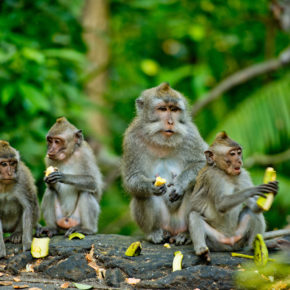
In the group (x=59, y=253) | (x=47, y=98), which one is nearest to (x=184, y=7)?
(x=47, y=98)

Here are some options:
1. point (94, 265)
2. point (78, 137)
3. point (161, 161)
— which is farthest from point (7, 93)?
point (94, 265)

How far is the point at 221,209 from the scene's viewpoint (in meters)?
5.86

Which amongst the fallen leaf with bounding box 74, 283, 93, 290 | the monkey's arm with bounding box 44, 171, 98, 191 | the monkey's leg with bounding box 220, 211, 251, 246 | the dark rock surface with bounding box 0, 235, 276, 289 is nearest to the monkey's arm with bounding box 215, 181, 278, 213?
the monkey's leg with bounding box 220, 211, 251, 246

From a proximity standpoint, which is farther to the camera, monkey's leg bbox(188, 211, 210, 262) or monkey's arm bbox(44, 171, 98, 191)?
monkey's arm bbox(44, 171, 98, 191)

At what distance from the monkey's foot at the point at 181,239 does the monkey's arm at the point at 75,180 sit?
3.96 feet

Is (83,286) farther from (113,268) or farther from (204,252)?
(204,252)

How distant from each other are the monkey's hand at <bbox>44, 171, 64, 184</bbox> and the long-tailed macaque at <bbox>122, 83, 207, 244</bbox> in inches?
30.3

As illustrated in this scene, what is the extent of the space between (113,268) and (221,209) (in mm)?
1297

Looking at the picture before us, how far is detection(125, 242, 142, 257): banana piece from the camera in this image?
6.12m

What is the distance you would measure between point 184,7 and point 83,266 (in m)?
9.49

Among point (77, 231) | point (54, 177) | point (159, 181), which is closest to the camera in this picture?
point (159, 181)

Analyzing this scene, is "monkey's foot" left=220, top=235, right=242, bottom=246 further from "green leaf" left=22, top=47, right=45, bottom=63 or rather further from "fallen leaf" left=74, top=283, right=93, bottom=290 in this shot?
"green leaf" left=22, top=47, right=45, bottom=63

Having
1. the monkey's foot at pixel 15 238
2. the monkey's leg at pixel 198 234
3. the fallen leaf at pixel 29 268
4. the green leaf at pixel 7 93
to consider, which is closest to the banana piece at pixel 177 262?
the monkey's leg at pixel 198 234

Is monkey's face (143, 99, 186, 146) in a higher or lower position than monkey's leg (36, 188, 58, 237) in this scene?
higher
